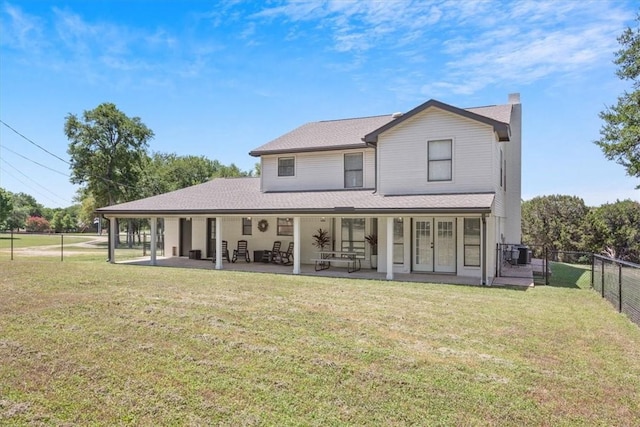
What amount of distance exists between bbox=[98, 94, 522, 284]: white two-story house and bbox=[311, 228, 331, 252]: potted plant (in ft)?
0.78

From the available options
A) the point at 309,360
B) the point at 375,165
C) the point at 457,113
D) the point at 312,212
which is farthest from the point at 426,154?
the point at 309,360

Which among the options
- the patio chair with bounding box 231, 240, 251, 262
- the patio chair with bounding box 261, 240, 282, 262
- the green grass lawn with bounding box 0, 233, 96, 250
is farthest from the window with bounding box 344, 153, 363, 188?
the green grass lawn with bounding box 0, 233, 96, 250

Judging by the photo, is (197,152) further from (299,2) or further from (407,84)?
(299,2)

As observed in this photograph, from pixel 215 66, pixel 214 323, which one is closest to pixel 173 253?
pixel 215 66

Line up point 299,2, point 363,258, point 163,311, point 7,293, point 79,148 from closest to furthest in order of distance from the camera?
point 163,311 → point 7,293 → point 299,2 → point 363,258 → point 79,148

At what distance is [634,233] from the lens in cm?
1798

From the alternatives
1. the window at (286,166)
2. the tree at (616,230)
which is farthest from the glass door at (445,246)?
the tree at (616,230)

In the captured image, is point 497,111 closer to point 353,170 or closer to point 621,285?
point 353,170

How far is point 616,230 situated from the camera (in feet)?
61.0

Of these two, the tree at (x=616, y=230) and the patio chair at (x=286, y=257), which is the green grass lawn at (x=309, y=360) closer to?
the patio chair at (x=286, y=257)

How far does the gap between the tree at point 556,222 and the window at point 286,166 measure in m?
12.9

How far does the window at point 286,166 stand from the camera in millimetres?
17406

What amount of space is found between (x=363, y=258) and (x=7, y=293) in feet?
35.8

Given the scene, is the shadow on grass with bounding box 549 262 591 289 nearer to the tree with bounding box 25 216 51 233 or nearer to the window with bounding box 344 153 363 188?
the window with bounding box 344 153 363 188
